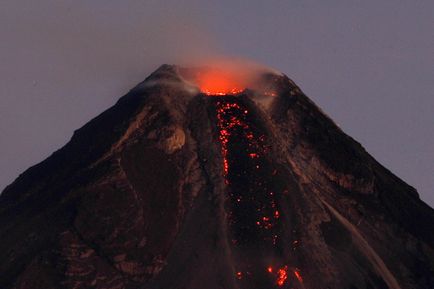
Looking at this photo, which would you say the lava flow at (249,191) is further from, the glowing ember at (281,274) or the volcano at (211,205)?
the volcano at (211,205)

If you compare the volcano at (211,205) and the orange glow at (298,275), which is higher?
the volcano at (211,205)

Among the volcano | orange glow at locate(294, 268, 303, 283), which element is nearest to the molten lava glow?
the volcano

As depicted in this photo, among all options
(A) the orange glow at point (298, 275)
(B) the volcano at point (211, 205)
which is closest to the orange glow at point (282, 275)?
(B) the volcano at point (211, 205)

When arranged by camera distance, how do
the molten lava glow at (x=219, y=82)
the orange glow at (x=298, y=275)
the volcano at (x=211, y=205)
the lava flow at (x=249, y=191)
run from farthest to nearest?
the molten lava glow at (x=219, y=82), the volcano at (x=211, y=205), the lava flow at (x=249, y=191), the orange glow at (x=298, y=275)

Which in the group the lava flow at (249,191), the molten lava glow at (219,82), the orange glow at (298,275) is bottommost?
the orange glow at (298,275)

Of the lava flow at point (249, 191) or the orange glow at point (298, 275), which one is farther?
the lava flow at point (249, 191)

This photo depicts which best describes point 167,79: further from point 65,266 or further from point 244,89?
point 65,266

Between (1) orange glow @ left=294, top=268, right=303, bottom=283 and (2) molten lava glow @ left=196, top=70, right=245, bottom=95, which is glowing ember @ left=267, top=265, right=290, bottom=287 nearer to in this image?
(1) orange glow @ left=294, top=268, right=303, bottom=283
